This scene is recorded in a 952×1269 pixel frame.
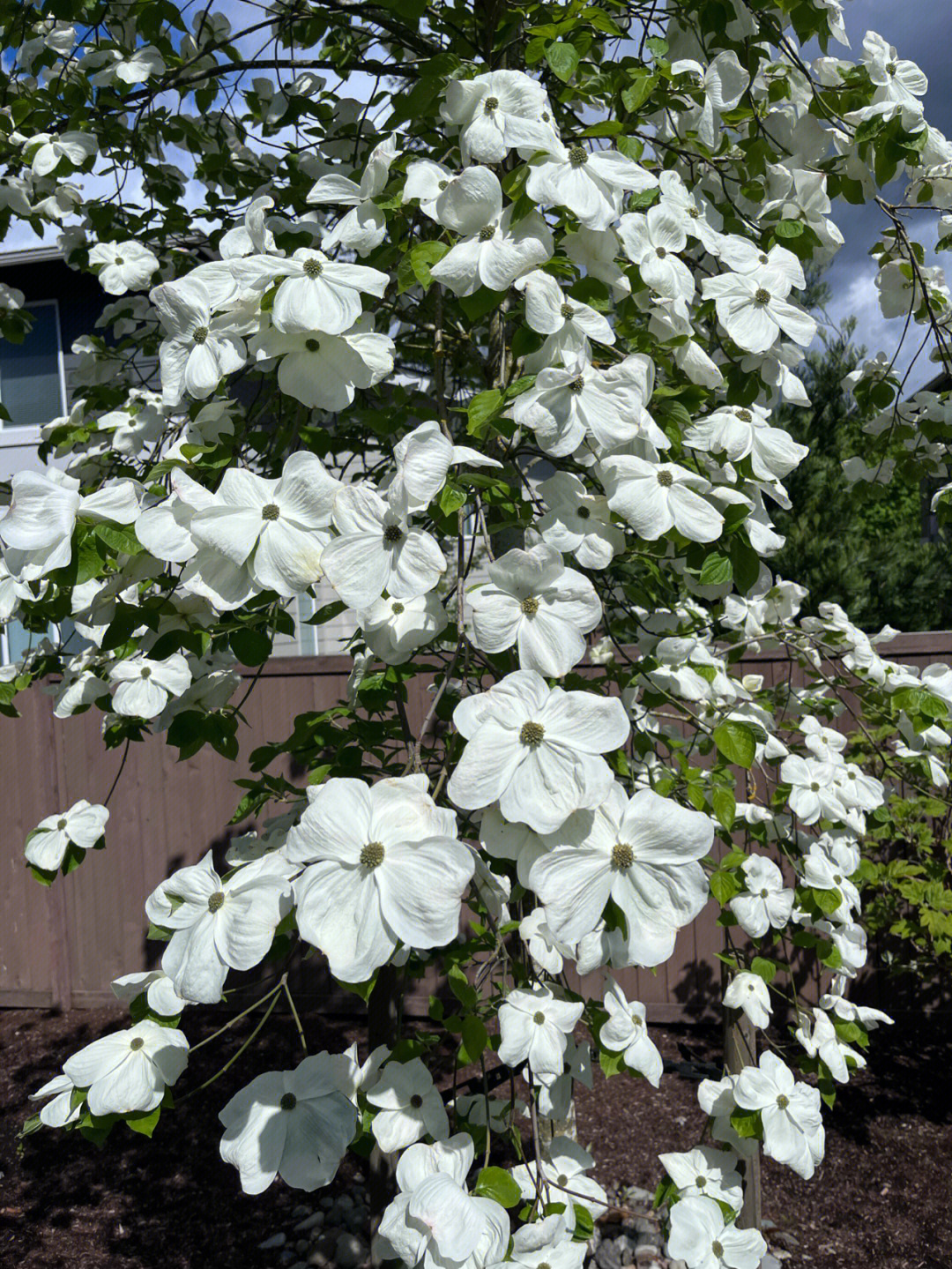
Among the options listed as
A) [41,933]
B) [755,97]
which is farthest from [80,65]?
[41,933]

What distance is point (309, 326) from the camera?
1.09m

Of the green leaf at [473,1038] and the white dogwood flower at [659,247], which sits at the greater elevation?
the white dogwood flower at [659,247]

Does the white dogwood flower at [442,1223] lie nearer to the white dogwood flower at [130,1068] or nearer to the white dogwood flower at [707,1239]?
the white dogwood flower at [130,1068]

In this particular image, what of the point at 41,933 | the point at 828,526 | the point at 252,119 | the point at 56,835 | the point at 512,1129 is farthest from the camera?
the point at 828,526

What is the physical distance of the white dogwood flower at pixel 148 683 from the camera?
4.95 feet

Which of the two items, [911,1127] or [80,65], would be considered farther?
[911,1127]

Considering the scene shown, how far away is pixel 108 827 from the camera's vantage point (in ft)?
15.8

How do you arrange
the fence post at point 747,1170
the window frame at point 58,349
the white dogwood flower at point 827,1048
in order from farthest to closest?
the window frame at point 58,349 → the fence post at point 747,1170 → the white dogwood flower at point 827,1048

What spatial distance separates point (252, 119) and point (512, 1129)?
2.73 metres

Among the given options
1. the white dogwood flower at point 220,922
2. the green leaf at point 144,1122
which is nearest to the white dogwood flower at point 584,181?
the white dogwood flower at point 220,922

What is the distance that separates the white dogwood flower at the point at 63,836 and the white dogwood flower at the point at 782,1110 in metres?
1.28

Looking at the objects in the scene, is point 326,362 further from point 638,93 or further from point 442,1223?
point 442,1223

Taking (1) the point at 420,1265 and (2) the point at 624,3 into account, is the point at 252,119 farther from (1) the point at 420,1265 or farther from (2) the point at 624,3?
(1) the point at 420,1265

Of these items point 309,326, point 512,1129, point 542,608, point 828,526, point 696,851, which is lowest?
point 828,526
